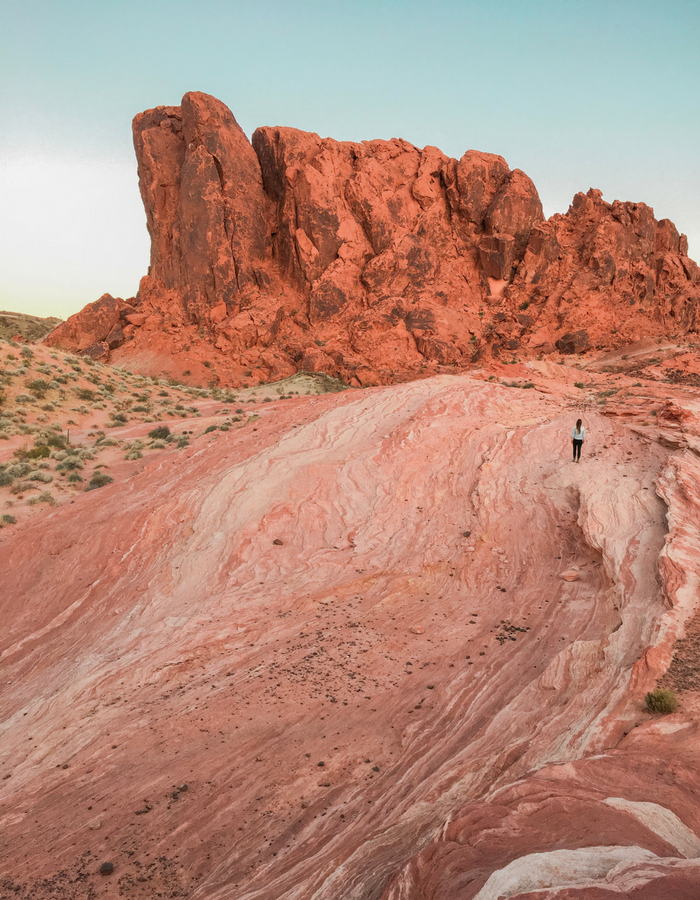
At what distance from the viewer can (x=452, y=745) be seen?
6.27m

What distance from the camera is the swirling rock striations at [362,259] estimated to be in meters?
40.3

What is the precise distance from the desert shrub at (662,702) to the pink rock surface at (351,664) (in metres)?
0.15

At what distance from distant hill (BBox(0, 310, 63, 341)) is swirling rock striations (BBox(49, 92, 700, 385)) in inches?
687

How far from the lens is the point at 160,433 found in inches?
821

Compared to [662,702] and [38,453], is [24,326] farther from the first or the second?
[662,702]

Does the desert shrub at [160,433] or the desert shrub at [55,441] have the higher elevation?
the desert shrub at [160,433]

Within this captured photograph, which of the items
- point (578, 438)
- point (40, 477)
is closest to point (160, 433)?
point (40, 477)

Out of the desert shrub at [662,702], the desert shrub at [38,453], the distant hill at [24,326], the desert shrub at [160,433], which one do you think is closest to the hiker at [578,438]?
the desert shrub at [662,702]

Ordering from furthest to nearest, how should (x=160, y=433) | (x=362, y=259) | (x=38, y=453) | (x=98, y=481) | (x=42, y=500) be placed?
(x=362, y=259)
(x=160, y=433)
(x=38, y=453)
(x=98, y=481)
(x=42, y=500)

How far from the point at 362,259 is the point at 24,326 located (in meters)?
42.8

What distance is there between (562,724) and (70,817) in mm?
5143

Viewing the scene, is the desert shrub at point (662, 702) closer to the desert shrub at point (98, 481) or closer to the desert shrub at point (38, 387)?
the desert shrub at point (98, 481)

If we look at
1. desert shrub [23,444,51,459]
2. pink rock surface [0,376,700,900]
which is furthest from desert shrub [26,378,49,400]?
pink rock surface [0,376,700,900]

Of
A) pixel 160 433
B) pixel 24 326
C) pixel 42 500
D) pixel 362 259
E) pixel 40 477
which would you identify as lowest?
pixel 42 500
